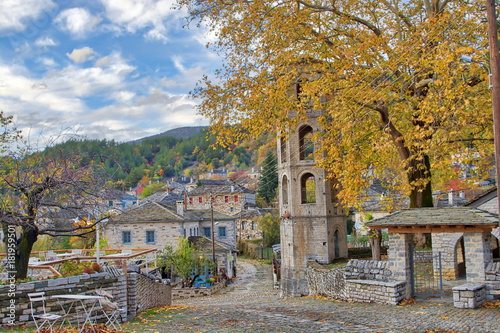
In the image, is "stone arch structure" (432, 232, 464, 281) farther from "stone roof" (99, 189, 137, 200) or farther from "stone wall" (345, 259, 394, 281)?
"stone roof" (99, 189, 137, 200)

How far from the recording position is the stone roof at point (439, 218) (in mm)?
12578

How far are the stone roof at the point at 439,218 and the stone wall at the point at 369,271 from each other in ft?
5.03

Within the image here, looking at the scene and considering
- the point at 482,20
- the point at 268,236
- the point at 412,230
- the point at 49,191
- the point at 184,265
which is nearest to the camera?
the point at 49,191

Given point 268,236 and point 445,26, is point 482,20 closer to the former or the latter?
point 445,26

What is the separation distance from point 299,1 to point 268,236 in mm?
40629

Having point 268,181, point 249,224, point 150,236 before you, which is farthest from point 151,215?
point 268,181

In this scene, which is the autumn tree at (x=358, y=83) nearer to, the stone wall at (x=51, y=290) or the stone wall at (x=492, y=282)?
the stone wall at (x=492, y=282)

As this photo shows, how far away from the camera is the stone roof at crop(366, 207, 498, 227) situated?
12578 mm

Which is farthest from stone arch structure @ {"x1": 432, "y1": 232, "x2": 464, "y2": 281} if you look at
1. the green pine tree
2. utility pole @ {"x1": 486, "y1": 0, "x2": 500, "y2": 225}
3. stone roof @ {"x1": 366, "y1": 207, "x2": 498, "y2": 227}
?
the green pine tree

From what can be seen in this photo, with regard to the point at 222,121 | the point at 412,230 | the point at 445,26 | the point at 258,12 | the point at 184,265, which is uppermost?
the point at 258,12

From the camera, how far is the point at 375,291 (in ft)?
45.5

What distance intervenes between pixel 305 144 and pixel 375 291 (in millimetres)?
15557

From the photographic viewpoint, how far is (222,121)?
19.5 meters

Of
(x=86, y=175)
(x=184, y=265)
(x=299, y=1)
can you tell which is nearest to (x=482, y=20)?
(x=299, y=1)
